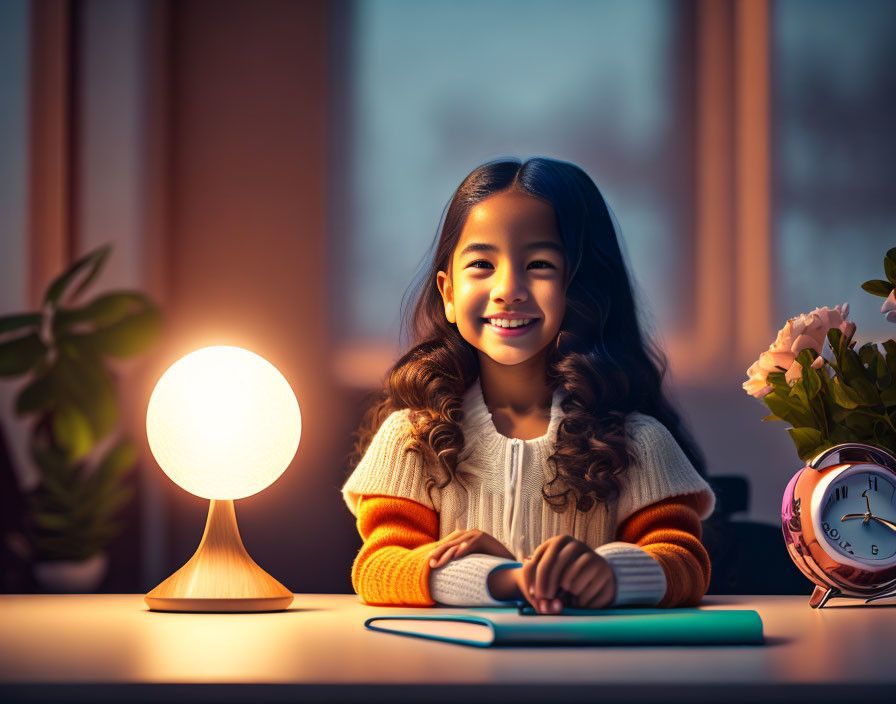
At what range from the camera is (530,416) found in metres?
1.12

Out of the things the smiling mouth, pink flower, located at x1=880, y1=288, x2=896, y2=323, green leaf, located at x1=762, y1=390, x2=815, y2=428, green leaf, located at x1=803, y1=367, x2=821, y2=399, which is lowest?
green leaf, located at x1=762, y1=390, x2=815, y2=428

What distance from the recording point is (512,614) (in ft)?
2.86

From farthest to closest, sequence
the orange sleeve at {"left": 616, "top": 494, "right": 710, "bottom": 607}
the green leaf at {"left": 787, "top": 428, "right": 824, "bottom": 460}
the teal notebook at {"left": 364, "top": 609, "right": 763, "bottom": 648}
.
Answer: the green leaf at {"left": 787, "top": 428, "right": 824, "bottom": 460} < the orange sleeve at {"left": 616, "top": 494, "right": 710, "bottom": 607} < the teal notebook at {"left": 364, "top": 609, "right": 763, "bottom": 648}

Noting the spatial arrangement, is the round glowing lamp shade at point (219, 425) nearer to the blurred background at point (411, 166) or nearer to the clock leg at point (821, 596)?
the clock leg at point (821, 596)

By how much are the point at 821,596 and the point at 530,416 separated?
0.36 m

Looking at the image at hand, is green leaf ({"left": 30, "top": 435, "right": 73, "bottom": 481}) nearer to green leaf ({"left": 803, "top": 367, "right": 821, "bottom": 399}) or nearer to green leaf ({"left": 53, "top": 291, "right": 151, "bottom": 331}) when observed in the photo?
green leaf ({"left": 53, "top": 291, "right": 151, "bottom": 331})

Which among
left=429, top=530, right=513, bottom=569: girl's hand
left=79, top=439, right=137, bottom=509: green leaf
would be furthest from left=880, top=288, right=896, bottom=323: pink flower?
left=79, top=439, right=137, bottom=509: green leaf

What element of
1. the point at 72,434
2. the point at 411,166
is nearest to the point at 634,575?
the point at 72,434

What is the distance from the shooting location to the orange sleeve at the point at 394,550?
97cm

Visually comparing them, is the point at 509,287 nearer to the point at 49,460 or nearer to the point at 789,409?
the point at 789,409

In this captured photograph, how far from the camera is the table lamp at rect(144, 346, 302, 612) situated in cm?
98

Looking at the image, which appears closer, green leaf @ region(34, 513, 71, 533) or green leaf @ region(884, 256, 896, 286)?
green leaf @ region(884, 256, 896, 286)

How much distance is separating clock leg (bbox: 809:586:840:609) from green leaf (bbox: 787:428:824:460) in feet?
0.46

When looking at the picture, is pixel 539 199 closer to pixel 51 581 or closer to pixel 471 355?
pixel 471 355
